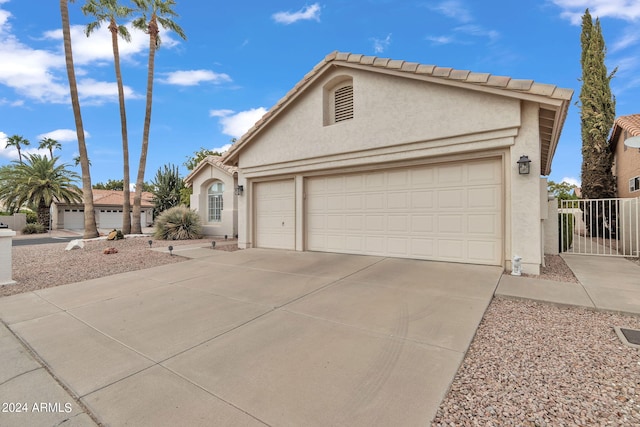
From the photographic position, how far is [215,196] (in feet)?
54.5

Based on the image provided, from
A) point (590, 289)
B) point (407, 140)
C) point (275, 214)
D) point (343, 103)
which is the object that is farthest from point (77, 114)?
point (590, 289)

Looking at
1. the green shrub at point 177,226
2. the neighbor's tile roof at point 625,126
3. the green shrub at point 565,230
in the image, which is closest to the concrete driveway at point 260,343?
the green shrub at point 565,230

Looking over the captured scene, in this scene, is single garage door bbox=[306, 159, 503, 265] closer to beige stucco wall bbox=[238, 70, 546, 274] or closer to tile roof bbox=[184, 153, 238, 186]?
beige stucco wall bbox=[238, 70, 546, 274]

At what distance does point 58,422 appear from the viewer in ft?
7.01

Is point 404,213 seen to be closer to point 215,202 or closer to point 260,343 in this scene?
point 260,343

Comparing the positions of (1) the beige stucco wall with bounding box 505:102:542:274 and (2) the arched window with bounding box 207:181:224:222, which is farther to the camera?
(2) the arched window with bounding box 207:181:224:222

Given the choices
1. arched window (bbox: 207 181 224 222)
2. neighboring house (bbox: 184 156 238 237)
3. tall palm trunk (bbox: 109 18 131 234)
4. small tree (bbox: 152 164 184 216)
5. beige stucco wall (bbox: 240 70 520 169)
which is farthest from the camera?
small tree (bbox: 152 164 184 216)

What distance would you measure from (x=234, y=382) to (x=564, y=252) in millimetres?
11078

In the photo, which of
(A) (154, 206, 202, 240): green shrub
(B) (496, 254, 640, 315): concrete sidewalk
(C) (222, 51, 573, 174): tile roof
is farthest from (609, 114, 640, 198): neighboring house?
(A) (154, 206, 202, 240): green shrub

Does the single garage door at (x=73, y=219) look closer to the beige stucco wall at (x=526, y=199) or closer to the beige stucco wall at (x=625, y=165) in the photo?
the beige stucco wall at (x=526, y=199)

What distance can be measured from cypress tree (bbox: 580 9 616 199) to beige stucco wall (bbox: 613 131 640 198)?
0.38 m

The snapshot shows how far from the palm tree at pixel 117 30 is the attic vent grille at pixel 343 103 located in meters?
14.0

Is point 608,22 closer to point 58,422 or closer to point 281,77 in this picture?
point 281,77

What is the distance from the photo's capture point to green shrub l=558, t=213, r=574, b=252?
948 cm
